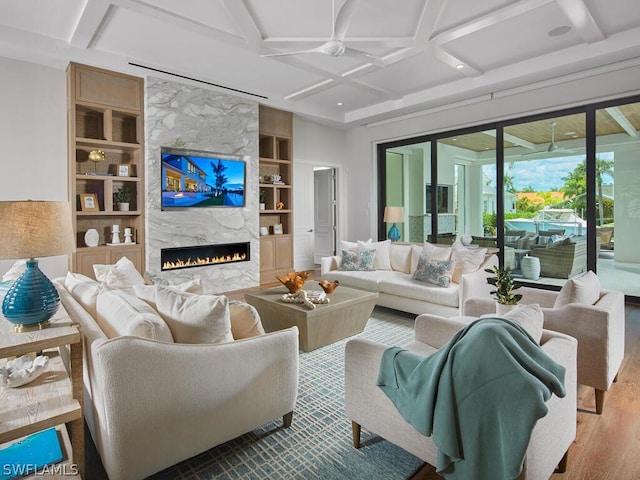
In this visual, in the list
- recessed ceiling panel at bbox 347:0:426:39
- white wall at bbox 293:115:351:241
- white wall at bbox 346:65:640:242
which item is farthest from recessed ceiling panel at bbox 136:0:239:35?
white wall at bbox 346:65:640:242

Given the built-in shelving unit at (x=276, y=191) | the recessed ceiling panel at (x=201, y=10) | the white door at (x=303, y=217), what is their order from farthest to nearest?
the white door at (x=303, y=217), the built-in shelving unit at (x=276, y=191), the recessed ceiling panel at (x=201, y=10)

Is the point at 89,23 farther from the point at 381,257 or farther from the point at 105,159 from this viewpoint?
the point at 381,257

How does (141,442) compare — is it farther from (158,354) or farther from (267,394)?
(267,394)

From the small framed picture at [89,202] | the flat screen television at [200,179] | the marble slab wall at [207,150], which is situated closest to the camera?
the small framed picture at [89,202]

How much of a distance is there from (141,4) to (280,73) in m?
2.12

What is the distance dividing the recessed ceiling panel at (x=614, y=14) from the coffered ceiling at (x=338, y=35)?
0.03 ft

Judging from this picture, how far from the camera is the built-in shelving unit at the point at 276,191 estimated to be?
667 cm

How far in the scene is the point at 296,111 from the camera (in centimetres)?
667

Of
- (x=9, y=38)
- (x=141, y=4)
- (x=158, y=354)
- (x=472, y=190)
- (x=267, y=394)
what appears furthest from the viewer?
(x=472, y=190)

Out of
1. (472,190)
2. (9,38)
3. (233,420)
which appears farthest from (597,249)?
(9,38)

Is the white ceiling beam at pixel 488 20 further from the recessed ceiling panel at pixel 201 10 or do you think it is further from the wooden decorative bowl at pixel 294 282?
the wooden decorative bowl at pixel 294 282

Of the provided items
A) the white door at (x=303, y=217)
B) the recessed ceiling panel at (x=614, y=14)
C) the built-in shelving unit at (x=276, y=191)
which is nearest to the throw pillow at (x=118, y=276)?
the built-in shelving unit at (x=276, y=191)

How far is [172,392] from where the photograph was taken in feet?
5.34

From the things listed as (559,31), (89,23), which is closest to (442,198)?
(559,31)
